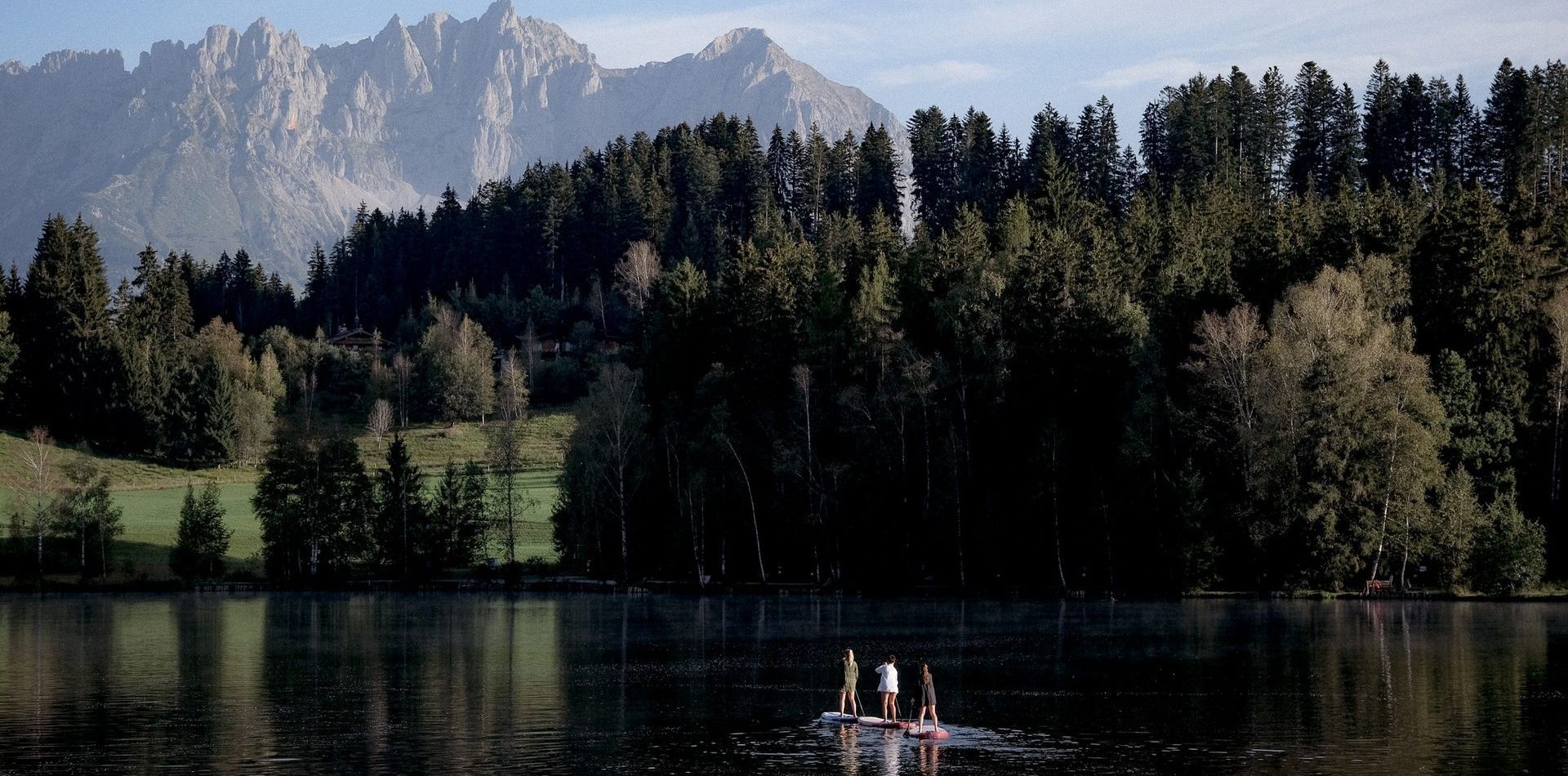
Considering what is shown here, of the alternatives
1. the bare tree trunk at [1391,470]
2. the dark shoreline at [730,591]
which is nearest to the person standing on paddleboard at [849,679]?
the dark shoreline at [730,591]

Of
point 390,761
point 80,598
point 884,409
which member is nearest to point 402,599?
point 80,598

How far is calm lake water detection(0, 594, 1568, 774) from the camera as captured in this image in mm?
38906

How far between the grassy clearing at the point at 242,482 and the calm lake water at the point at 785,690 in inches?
1394

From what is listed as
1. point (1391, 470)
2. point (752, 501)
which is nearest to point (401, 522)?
point (752, 501)

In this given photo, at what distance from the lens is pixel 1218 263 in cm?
10475

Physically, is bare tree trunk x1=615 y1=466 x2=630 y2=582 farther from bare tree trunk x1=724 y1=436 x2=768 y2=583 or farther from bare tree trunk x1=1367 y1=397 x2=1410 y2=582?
bare tree trunk x1=1367 y1=397 x2=1410 y2=582

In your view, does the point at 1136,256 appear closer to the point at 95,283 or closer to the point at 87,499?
the point at 87,499

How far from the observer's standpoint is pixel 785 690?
175ft

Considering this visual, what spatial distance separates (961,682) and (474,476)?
6823cm

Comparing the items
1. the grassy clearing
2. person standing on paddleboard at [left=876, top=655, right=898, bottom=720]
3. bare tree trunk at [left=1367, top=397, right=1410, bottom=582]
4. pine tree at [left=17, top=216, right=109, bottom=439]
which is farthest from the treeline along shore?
person standing on paddleboard at [left=876, top=655, right=898, bottom=720]

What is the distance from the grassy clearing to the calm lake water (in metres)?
35.4

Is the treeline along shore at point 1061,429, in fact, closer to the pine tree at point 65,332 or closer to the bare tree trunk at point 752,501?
the bare tree trunk at point 752,501

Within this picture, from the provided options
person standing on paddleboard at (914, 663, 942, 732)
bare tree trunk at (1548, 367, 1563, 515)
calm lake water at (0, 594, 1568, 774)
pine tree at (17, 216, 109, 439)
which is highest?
pine tree at (17, 216, 109, 439)

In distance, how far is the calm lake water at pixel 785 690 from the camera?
38906 mm
